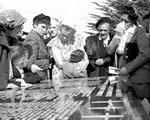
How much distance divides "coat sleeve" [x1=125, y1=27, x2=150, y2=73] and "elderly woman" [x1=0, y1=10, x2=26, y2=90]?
1.05m

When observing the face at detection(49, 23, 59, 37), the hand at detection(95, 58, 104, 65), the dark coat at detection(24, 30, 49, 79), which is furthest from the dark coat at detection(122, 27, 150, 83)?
the face at detection(49, 23, 59, 37)

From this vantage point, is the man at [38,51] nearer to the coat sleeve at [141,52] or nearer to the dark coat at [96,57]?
the dark coat at [96,57]

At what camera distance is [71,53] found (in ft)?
11.8

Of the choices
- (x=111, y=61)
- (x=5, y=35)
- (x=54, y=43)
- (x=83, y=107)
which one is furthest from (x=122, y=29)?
(x=83, y=107)

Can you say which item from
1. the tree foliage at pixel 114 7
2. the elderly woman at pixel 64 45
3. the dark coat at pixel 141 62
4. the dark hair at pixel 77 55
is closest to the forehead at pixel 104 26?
the elderly woman at pixel 64 45

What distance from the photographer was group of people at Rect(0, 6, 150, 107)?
7.30ft

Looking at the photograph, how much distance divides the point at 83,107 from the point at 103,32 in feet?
8.47

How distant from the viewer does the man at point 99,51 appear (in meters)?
3.90

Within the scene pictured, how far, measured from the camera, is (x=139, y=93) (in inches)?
83.0

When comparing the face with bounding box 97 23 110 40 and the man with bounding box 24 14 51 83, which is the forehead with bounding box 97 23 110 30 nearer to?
the face with bounding box 97 23 110 40

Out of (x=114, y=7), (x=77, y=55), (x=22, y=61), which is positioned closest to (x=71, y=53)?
(x=77, y=55)

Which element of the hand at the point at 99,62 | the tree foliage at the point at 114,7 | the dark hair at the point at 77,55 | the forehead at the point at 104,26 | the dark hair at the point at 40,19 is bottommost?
the hand at the point at 99,62

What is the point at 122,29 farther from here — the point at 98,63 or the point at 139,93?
the point at 139,93

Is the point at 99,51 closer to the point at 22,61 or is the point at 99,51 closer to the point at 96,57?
the point at 96,57
